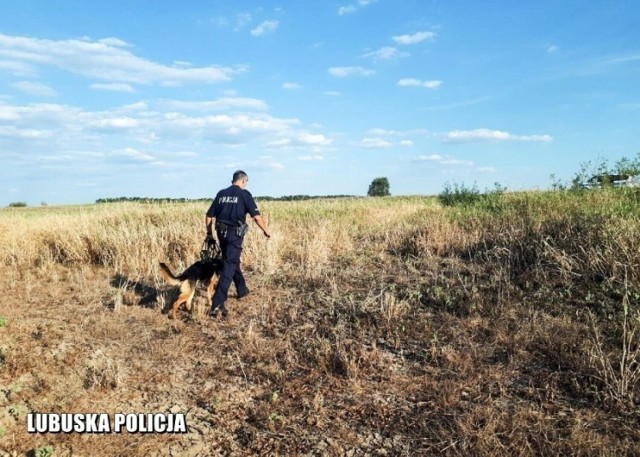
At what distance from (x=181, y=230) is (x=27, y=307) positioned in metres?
3.98

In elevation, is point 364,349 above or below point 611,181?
below

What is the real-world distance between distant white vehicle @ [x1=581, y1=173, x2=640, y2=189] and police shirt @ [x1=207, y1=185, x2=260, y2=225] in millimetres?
9671

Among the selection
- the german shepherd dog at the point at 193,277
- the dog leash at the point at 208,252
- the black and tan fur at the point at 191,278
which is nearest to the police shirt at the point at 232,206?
the dog leash at the point at 208,252

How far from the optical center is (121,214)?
13.7 meters

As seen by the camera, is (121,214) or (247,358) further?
(121,214)

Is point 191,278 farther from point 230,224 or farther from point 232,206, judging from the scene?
point 232,206

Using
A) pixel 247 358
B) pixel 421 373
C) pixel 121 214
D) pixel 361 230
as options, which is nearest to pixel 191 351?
pixel 247 358

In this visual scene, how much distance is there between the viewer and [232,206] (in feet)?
22.4

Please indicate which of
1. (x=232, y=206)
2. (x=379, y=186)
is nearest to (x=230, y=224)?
(x=232, y=206)

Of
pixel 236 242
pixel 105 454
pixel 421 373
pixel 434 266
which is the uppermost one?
pixel 236 242

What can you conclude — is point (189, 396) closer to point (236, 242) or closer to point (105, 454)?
point (105, 454)

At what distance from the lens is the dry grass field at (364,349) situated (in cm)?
367

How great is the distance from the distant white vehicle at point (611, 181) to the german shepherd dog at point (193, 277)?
1023 cm

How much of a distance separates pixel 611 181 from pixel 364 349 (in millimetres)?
10262
